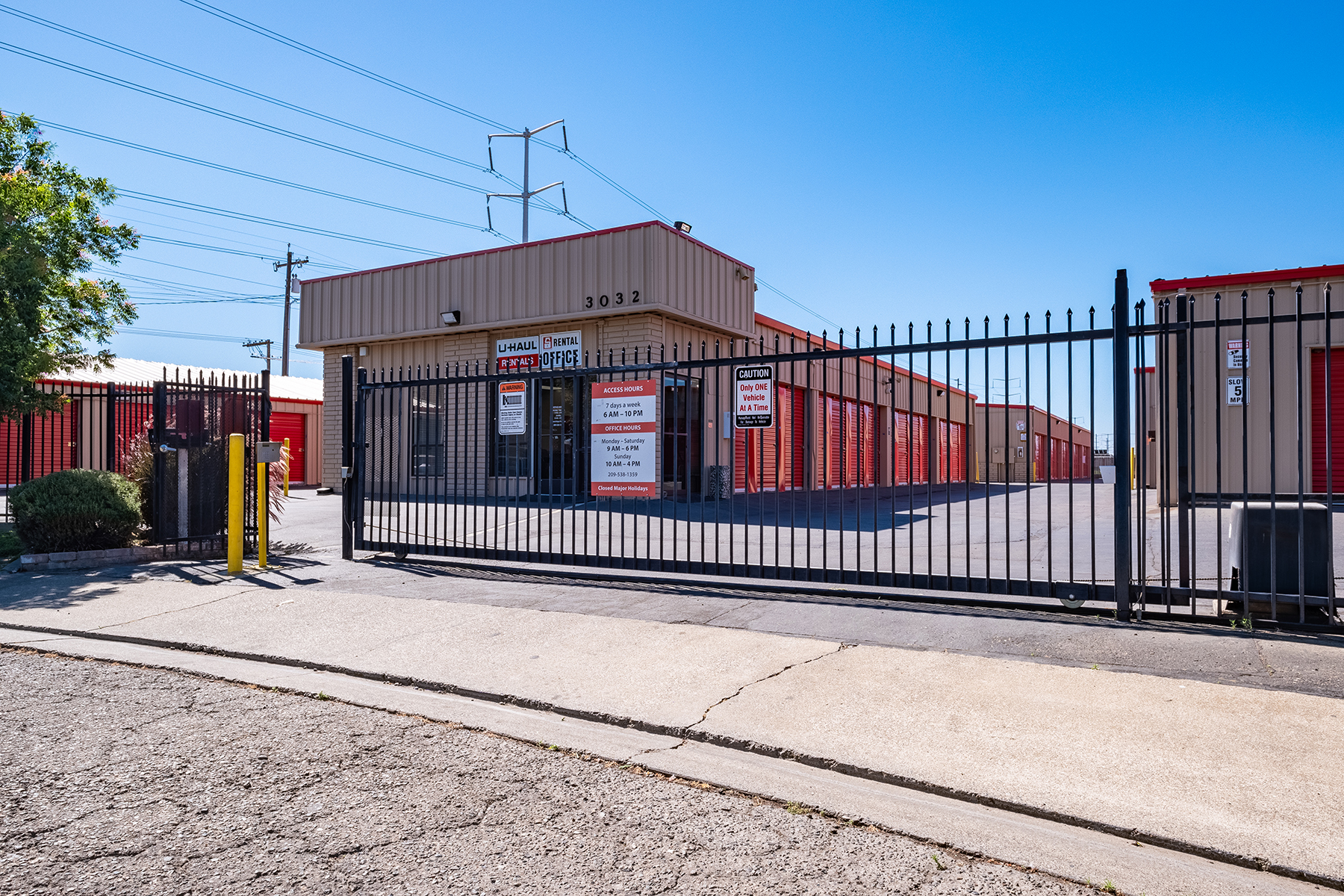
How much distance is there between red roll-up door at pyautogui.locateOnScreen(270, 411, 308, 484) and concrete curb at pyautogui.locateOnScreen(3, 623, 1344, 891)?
93.0 feet

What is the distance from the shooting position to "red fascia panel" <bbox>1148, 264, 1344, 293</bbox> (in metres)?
15.5

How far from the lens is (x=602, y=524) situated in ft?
44.9

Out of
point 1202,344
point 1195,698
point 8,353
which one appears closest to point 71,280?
point 8,353

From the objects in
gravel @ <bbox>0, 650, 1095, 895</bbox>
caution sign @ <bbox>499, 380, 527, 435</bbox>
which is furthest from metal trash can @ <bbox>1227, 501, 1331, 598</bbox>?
caution sign @ <bbox>499, 380, 527, 435</bbox>

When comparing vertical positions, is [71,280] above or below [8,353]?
above

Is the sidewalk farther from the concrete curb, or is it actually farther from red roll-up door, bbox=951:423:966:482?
red roll-up door, bbox=951:423:966:482

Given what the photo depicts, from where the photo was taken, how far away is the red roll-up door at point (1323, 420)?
53.9 feet

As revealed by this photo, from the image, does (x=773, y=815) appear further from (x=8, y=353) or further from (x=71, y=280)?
(x=71, y=280)

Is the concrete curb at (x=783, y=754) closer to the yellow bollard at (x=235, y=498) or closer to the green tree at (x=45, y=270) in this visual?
the yellow bollard at (x=235, y=498)

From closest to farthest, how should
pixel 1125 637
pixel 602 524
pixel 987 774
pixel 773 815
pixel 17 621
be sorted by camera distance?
pixel 773 815
pixel 987 774
pixel 1125 637
pixel 17 621
pixel 602 524

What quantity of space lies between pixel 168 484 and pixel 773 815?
32.9 feet

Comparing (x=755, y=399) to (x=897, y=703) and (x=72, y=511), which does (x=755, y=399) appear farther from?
(x=72, y=511)

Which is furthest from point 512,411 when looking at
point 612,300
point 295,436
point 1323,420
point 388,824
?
point 295,436

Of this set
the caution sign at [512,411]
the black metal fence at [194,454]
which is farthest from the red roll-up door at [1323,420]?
the black metal fence at [194,454]
